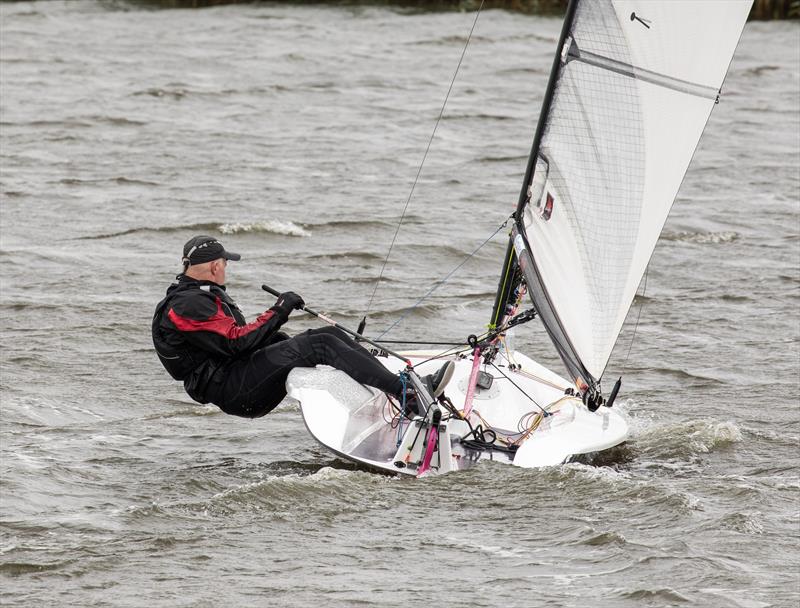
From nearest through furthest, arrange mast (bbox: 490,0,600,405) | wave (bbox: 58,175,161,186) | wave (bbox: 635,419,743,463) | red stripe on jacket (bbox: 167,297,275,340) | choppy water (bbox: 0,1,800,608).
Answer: choppy water (bbox: 0,1,800,608) < red stripe on jacket (bbox: 167,297,275,340) < mast (bbox: 490,0,600,405) < wave (bbox: 635,419,743,463) < wave (bbox: 58,175,161,186)

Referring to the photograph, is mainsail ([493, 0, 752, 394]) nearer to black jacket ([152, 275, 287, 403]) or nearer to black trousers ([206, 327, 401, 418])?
black trousers ([206, 327, 401, 418])

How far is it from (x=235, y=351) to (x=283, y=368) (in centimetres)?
29

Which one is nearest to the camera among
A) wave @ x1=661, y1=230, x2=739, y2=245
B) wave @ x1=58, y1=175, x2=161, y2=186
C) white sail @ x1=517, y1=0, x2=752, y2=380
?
white sail @ x1=517, y1=0, x2=752, y2=380

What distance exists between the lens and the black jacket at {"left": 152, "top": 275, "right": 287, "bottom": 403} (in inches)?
305

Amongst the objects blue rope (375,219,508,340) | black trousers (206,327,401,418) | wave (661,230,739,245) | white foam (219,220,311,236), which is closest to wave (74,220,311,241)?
white foam (219,220,311,236)

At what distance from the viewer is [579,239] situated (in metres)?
8.51

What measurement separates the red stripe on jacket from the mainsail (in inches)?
73.0

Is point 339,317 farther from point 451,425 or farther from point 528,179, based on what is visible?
point 451,425

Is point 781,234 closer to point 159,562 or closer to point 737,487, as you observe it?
point 737,487

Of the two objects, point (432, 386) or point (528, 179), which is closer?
point (432, 386)

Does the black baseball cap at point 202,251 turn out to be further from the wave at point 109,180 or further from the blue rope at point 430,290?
the wave at point 109,180

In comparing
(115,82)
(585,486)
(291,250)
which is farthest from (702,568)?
(115,82)

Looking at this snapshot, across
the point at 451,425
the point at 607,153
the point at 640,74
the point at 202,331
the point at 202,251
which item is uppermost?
the point at 640,74

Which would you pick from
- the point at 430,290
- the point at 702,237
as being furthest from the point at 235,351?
the point at 702,237
